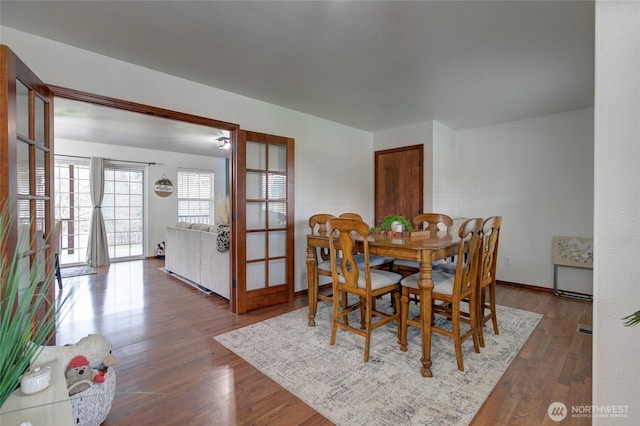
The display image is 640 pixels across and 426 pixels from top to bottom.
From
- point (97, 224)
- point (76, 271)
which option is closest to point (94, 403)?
point (76, 271)

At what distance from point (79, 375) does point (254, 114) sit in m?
2.81

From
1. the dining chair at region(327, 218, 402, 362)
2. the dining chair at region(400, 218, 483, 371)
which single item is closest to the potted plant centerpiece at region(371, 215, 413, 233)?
the dining chair at region(327, 218, 402, 362)

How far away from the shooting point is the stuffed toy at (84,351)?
1.53m

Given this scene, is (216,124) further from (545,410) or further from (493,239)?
(545,410)

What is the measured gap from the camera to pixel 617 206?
3.90ft

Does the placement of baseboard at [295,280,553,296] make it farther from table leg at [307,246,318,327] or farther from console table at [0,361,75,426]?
console table at [0,361,75,426]

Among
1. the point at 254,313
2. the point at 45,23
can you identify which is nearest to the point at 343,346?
the point at 254,313

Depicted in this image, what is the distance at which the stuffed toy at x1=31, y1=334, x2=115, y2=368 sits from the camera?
1.53 meters

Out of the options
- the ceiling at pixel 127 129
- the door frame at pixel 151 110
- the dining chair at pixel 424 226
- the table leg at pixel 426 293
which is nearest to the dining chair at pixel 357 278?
the table leg at pixel 426 293

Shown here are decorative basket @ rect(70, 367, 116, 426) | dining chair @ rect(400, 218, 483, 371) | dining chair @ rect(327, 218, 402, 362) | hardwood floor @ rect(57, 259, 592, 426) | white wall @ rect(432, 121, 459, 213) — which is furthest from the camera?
white wall @ rect(432, 121, 459, 213)

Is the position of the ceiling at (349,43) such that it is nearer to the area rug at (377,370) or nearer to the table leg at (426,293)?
the table leg at (426,293)

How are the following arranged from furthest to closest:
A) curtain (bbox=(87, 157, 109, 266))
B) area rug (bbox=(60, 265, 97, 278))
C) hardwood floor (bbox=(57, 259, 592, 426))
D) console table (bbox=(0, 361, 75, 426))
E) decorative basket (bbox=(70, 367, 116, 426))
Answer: curtain (bbox=(87, 157, 109, 266)) < area rug (bbox=(60, 265, 97, 278)) < hardwood floor (bbox=(57, 259, 592, 426)) < decorative basket (bbox=(70, 367, 116, 426)) < console table (bbox=(0, 361, 75, 426))

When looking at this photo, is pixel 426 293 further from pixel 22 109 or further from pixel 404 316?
pixel 22 109

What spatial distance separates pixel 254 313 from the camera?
10.8 feet
